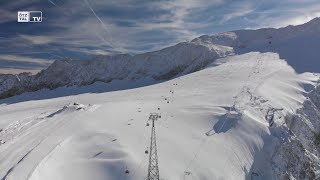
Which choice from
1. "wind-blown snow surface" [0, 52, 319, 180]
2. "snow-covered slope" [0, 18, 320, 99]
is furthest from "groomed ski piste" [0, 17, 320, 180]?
"snow-covered slope" [0, 18, 320, 99]

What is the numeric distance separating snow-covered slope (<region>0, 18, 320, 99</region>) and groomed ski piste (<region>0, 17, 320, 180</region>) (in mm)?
52954

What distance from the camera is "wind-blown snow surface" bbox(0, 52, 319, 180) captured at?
43.0 metres

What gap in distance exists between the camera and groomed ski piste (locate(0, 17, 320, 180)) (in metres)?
43.0

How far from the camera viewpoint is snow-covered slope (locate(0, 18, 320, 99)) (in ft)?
454

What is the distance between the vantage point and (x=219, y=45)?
156500 mm

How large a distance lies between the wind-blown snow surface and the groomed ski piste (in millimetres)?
114

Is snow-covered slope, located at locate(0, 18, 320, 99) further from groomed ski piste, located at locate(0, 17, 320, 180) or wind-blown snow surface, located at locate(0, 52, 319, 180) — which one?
wind-blown snow surface, located at locate(0, 52, 319, 180)

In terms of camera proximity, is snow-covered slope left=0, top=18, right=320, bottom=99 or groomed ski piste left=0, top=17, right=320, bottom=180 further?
snow-covered slope left=0, top=18, right=320, bottom=99

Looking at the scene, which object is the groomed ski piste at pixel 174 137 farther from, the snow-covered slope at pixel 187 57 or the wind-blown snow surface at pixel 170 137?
the snow-covered slope at pixel 187 57

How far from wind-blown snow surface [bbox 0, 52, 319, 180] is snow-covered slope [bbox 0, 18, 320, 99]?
54.4 metres

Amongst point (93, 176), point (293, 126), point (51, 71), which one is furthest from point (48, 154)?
point (51, 71)

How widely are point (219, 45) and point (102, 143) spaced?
11383 cm

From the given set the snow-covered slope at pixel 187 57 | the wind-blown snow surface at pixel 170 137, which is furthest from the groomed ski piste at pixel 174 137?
the snow-covered slope at pixel 187 57

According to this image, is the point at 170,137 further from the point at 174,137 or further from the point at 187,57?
the point at 187,57
